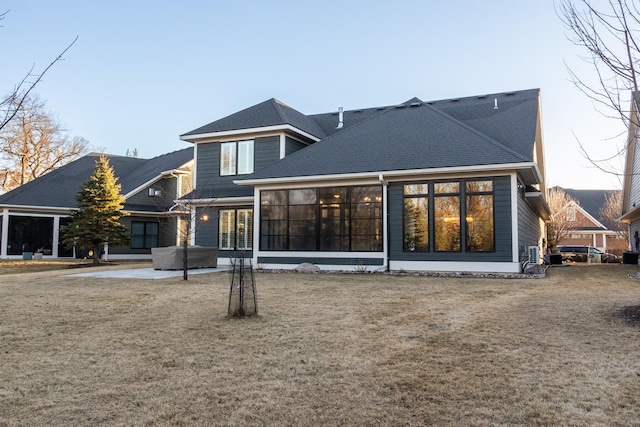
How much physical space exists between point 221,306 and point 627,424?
19.3 feet

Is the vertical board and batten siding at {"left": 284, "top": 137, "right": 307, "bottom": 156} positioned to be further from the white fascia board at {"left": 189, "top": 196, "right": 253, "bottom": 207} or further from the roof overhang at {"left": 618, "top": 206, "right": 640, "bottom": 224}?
the roof overhang at {"left": 618, "top": 206, "right": 640, "bottom": 224}

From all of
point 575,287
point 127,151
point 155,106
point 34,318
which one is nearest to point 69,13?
point 34,318

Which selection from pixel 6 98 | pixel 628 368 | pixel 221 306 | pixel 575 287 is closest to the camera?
pixel 6 98

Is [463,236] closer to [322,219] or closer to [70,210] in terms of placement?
[322,219]

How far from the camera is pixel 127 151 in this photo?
162 ft

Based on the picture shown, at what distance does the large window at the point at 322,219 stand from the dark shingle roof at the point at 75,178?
10.5 meters

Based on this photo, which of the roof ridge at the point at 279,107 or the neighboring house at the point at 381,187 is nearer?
the neighboring house at the point at 381,187

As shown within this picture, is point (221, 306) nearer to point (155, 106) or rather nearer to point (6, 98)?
point (6, 98)

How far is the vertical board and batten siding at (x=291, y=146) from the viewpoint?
17.5m

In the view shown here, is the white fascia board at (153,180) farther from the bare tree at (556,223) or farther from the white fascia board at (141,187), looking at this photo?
the bare tree at (556,223)

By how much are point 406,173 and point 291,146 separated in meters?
5.91

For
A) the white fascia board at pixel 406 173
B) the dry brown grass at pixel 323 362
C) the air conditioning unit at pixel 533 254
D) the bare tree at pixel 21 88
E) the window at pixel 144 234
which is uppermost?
the white fascia board at pixel 406 173

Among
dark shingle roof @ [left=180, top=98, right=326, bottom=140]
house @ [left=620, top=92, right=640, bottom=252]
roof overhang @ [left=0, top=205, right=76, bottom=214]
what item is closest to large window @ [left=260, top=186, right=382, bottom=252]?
dark shingle roof @ [left=180, top=98, right=326, bottom=140]

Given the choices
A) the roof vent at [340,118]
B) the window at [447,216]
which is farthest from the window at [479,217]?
the roof vent at [340,118]
